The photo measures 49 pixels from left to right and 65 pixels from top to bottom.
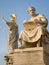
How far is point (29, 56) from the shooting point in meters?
9.11

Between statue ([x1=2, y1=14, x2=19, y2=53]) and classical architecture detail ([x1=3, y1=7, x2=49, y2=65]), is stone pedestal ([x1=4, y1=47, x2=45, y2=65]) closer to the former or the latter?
classical architecture detail ([x1=3, y1=7, x2=49, y2=65])

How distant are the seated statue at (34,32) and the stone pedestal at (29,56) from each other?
0.93 feet

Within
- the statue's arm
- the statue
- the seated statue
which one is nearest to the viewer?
the seated statue

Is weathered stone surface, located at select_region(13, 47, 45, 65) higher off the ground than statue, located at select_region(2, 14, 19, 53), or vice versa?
statue, located at select_region(2, 14, 19, 53)

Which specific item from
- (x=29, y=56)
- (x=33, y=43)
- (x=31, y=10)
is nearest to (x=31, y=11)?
(x=31, y=10)

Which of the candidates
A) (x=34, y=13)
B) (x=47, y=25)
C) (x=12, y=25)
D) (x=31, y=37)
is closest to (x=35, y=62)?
(x=31, y=37)

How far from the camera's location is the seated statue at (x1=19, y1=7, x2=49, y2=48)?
9266 mm

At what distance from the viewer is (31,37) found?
9461mm

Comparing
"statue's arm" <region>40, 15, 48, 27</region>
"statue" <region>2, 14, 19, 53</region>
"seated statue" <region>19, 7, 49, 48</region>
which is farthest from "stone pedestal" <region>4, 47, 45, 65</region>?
"statue" <region>2, 14, 19, 53</region>

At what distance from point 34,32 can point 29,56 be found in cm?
100

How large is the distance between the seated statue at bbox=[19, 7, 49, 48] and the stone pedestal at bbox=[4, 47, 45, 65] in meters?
0.28

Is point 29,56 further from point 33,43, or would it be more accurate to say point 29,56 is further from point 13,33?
point 13,33

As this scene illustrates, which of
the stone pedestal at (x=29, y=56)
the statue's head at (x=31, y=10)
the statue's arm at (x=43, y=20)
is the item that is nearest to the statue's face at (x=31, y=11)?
the statue's head at (x=31, y=10)

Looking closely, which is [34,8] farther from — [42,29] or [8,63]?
[8,63]
